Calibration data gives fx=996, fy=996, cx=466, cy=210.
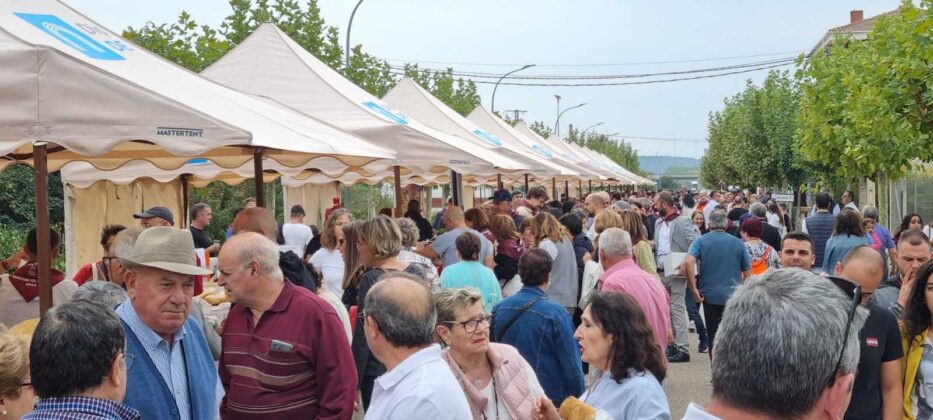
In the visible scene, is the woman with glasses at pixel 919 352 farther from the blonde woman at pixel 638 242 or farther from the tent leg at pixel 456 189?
the tent leg at pixel 456 189

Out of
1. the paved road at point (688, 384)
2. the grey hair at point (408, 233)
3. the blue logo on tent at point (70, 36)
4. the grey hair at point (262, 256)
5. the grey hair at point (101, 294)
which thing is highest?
the blue logo on tent at point (70, 36)

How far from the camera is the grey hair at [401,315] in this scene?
378 centimetres

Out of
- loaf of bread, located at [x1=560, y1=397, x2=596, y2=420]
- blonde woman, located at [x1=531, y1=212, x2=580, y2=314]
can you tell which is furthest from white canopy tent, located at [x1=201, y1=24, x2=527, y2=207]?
loaf of bread, located at [x1=560, y1=397, x2=596, y2=420]

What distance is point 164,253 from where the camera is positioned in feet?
13.5

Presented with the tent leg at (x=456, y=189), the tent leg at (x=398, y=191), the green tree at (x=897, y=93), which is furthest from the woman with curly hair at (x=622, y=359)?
the tent leg at (x=456, y=189)

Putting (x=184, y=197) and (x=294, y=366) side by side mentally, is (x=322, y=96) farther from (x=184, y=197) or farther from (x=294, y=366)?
(x=294, y=366)

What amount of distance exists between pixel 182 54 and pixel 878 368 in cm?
1635

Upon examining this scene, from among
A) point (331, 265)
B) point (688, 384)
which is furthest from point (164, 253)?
point (688, 384)

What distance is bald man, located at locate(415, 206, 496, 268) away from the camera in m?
9.71

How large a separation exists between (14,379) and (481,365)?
2064 mm

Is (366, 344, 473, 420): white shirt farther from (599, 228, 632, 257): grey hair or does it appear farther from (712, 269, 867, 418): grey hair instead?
(599, 228, 632, 257): grey hair

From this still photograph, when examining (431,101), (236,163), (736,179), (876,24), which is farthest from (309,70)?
(736,179)

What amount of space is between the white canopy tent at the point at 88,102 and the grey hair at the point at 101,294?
0.76 m

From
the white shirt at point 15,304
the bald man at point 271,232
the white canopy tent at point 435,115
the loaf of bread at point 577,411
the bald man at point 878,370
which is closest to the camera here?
the loaf of bread at point 577,411
